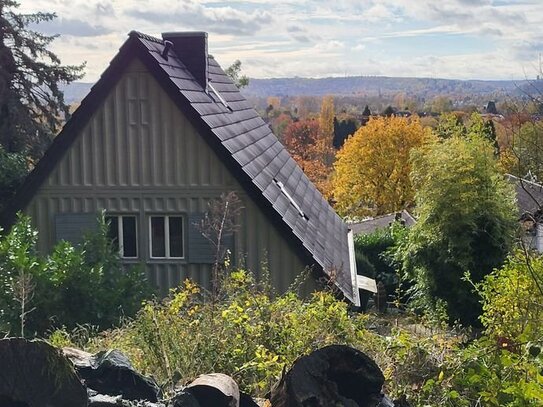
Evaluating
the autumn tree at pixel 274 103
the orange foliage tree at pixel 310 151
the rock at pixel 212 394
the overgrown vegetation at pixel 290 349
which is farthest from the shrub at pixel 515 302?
the autumn tree at pixel 274 103

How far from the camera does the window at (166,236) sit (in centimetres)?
1178

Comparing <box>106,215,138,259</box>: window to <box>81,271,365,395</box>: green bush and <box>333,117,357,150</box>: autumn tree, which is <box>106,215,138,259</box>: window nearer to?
<box>81,271,365,395</box>: green bush

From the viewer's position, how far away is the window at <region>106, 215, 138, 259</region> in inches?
466

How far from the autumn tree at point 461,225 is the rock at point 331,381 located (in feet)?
39.9

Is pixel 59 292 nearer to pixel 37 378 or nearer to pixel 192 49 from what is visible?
pixel 37 378

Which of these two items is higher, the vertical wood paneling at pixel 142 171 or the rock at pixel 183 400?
the vertical wood paneling at pixel 142 171

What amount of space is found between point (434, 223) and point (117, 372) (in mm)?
13904

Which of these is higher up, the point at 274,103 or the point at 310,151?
the point at 274,103

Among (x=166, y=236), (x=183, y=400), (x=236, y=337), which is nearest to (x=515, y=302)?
(x=236, y=337)

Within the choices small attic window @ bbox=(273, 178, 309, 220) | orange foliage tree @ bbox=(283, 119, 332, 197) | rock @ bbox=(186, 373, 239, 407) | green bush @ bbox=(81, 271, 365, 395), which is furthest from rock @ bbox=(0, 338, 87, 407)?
orange foliage tree @ bbox=(283, 119, 332, 197)

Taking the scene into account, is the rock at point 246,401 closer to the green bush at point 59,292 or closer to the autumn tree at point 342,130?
the green bush at point 59,292

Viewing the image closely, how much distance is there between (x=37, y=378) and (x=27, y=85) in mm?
19155

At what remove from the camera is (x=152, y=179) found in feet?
38.5

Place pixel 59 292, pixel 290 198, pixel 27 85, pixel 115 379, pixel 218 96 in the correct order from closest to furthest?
pixel 115 379, pixel 59 292, pixel 290 198, pixel 218 96, pixel 27 85
